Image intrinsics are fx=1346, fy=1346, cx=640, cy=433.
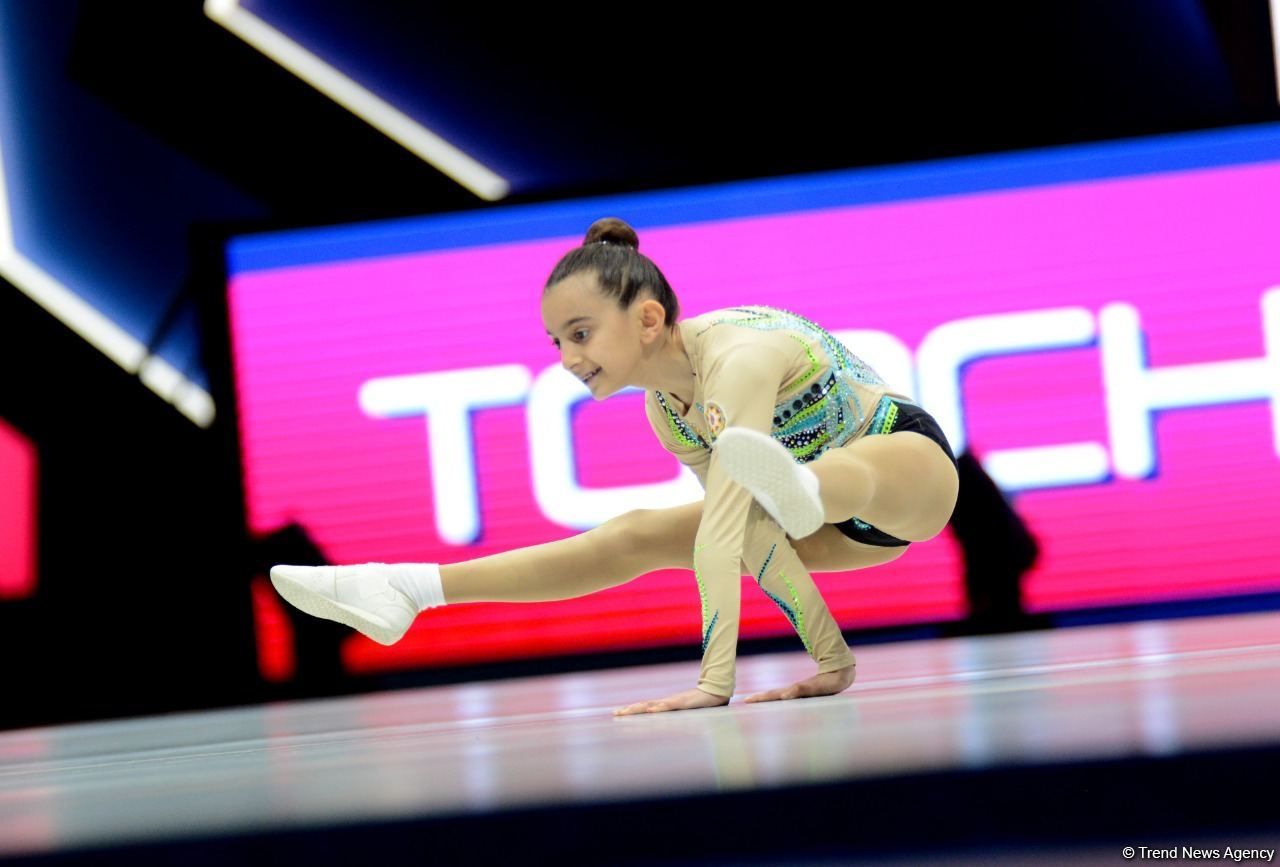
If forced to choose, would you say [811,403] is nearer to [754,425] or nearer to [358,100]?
[754,425]

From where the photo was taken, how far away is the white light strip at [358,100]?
500 centimetres

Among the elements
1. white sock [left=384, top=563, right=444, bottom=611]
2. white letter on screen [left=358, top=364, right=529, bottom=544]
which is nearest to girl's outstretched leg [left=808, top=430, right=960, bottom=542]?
white sock [left=384, top=563, right=444, bottom=611]

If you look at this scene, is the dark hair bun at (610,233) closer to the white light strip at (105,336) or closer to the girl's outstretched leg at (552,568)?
the girl's outstretched leg at (552,568)

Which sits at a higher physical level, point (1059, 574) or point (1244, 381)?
point (1244, 381)

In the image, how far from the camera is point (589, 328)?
2146 millimetres

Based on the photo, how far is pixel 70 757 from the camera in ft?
8.04

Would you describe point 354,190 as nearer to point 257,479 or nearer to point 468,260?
point 468,260

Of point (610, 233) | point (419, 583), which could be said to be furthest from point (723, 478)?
point (419, 583)

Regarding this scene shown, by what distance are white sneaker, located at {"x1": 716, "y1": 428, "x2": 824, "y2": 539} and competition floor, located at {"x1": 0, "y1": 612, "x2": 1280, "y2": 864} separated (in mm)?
263

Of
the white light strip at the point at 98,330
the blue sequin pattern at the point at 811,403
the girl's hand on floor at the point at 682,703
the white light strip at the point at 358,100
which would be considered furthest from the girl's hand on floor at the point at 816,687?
the white light strip at the point at 98,330

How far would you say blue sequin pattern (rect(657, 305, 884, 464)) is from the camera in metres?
2.31

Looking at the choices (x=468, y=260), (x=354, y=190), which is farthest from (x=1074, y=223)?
(x=354, y=190)

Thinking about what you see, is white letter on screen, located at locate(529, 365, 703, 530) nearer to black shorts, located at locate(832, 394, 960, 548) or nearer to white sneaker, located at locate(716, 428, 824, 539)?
black shorts, located at locate(832, 394, 960, 548)

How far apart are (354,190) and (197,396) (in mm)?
971
